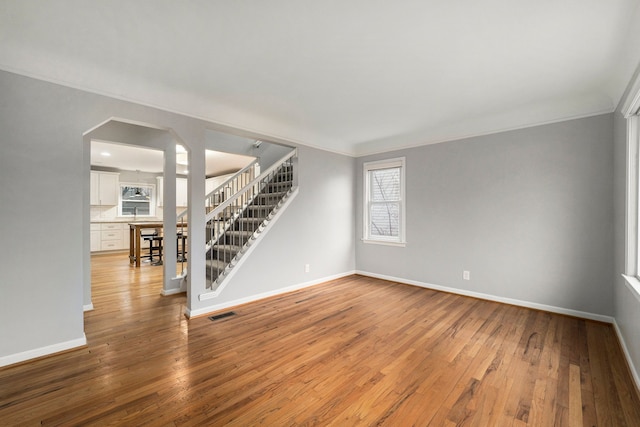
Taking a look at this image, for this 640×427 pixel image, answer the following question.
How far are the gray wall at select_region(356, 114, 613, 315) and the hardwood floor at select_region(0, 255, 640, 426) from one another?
0.45m

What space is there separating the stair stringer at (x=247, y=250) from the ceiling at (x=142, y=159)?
86.7 inches

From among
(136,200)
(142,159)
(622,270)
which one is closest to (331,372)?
(622,270)

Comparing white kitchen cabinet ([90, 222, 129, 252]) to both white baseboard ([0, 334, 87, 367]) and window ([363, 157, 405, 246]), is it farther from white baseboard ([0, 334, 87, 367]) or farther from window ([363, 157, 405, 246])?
window ([363, 157, 405, 246])

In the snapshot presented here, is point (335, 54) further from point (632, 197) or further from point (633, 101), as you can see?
point (632, 197)

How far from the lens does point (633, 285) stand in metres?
2.06

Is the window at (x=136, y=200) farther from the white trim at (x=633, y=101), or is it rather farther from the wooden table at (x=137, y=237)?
the white trim at (x=633, y=101)

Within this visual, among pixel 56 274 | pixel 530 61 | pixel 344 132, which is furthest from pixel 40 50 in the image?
pixel 530 61

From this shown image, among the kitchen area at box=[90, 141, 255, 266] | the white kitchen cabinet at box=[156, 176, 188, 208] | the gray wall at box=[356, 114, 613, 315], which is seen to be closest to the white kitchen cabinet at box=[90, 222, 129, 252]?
the kitchen area at box=[90, 141, 255, 266]

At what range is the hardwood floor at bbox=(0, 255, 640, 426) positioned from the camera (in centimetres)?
164

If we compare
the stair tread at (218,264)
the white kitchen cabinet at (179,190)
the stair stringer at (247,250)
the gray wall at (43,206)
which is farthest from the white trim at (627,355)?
the white kitchen cabinet at (179,190)

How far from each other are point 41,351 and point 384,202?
15.0 ft

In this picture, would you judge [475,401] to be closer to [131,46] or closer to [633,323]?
[633,323]

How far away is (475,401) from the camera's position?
1755 millimetres

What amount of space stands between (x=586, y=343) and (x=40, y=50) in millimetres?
5289
